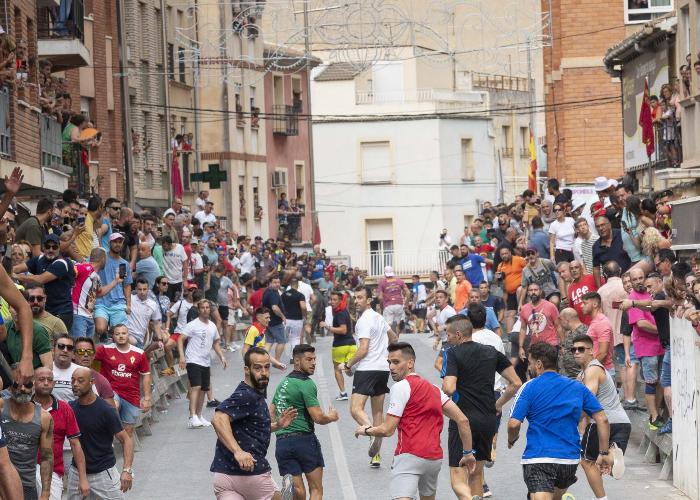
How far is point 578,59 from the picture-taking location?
41219mm

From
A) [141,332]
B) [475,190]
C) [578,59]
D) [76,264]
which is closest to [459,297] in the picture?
[141,332]

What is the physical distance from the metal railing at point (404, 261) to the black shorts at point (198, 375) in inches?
1837

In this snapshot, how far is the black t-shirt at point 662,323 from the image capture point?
17.0 metres

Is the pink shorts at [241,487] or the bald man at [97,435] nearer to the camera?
the pink shorts at [241,487]

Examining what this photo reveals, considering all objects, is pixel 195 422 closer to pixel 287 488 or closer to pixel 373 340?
pixel 373 340

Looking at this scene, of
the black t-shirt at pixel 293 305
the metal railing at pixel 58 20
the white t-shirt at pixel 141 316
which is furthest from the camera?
the metal railing at pixel 58 20

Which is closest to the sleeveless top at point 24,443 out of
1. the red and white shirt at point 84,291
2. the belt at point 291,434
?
the belt at point 291,434

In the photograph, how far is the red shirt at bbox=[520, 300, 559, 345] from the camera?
1973cm

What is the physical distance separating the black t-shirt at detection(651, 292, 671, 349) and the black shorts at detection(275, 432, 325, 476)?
534cm

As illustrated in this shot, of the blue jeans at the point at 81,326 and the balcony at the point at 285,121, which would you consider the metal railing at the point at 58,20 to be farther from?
the balcony at the point at 285,121

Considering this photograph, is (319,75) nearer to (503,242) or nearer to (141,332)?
(503,242)

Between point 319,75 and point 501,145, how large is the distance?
9121 millimetres

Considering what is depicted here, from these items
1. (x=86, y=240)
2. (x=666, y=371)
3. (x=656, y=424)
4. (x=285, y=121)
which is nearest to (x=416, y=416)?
(x=666, y=371)

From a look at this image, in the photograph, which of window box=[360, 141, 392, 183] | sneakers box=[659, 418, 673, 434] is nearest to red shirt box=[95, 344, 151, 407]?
sneakers box=[659, 418, 673, 434]
